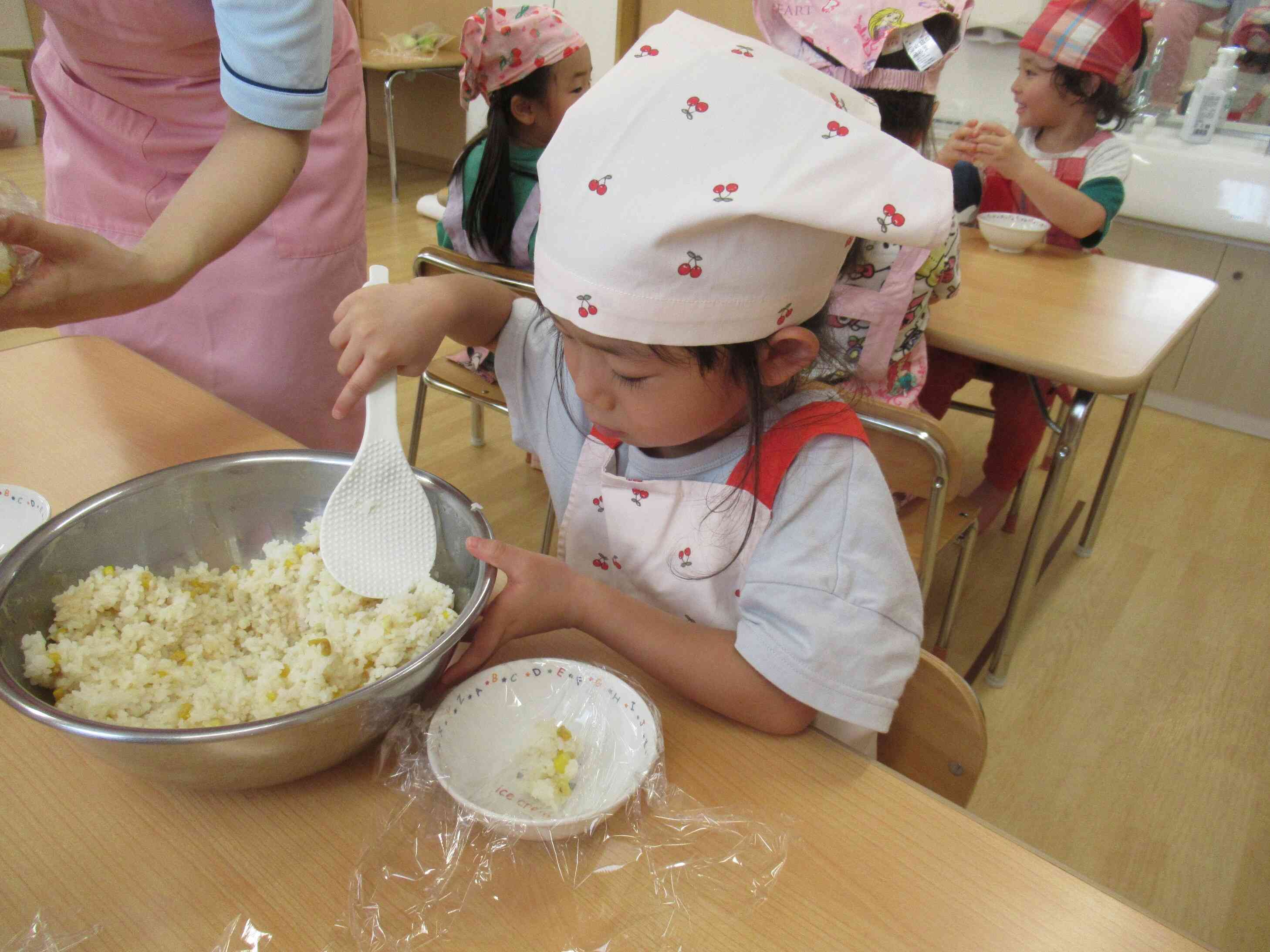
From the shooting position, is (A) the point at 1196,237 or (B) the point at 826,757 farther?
(A) the point at 1196,237

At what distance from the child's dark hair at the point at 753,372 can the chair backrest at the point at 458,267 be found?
31.1 inches

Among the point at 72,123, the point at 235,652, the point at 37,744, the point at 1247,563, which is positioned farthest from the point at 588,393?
the point at 1247,563

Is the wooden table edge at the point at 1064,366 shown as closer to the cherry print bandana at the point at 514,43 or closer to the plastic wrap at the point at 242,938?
the cherry print bandana at the point at 514,43

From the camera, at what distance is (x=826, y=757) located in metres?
0.63

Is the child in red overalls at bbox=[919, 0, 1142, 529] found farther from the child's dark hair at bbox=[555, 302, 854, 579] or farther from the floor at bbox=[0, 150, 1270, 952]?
the child's dark hair at bbox=[555, 302, 854, 579]

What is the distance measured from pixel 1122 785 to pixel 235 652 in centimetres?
153

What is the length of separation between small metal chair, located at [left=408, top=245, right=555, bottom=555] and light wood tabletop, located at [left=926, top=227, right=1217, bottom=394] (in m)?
0.76

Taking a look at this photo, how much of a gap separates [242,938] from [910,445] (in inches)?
38.8

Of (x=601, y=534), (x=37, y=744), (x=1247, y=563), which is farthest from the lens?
(x=1247, y=563)

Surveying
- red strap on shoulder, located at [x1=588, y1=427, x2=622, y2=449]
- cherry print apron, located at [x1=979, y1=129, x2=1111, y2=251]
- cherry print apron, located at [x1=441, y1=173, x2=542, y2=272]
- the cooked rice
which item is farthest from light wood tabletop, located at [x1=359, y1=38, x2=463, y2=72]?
the cooked rice

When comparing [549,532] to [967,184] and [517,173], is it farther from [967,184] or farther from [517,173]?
[967,184]

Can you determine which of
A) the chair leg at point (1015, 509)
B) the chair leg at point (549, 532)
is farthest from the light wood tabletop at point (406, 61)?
the chair leg at point (1015, 509)

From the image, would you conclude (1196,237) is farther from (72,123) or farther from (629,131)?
(72,123)

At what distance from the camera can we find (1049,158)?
224 cm
